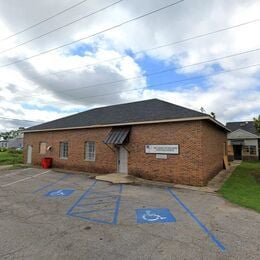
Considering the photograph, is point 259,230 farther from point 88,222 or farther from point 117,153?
point 117,153

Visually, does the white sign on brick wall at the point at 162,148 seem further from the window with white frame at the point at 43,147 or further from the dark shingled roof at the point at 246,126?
the dark shingled roof at the point at 246,126

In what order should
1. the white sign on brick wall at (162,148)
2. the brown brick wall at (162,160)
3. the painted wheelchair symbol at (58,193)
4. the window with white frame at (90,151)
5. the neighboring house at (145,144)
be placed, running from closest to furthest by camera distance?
the painted wheelchair symbol at (58,193) < the brown brick wall at (162,160) < the neighboring house at (145,144) < the white sign on brick wall at (162,148) < the window with white frame at (90,151)

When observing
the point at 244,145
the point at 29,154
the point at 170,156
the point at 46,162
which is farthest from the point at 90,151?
the point at 244,145

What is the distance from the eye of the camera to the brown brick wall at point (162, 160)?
11.3 metres

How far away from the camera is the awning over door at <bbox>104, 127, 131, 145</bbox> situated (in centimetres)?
1382

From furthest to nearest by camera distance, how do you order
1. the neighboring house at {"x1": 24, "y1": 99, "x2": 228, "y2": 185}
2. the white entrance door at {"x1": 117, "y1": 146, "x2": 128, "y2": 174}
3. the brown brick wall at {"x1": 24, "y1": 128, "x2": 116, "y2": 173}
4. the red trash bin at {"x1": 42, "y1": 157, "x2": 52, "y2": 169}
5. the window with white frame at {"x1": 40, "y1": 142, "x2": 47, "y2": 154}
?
the window with white frame at {"x1": 40, "y1": 142, "x2": 47, "y2": 154}, the red trash bin at {"x1": 42, "y1": 157, "x2": 52, "y2": 169}, the brown brick wall at {"x1": 24, "y1": 128, "x2": 116, "y2": 173}, the white entrance door at {"x1": 117, "y1": 146, "x2": 128, "y2": 174}, the neighboring house at {"x1": 24, "y1": 99, "x2": 228, "y2": 185}

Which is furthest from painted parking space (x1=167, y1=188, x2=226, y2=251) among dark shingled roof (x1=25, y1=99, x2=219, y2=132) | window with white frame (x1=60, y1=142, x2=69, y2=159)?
window with white frame (x1=60, y1=142, x2=69, y2=159)

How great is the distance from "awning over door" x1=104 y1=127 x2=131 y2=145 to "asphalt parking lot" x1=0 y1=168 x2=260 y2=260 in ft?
16.7

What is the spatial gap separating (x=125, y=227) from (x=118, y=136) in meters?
8.96

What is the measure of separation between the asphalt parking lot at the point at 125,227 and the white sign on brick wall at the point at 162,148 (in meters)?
3.24

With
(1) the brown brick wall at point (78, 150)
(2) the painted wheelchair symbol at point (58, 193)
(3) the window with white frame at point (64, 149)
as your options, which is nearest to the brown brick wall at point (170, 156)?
(1) the brown brick wall at point (78, 150)

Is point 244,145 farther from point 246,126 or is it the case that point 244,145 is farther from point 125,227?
point 125,227

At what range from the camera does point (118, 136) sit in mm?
14164

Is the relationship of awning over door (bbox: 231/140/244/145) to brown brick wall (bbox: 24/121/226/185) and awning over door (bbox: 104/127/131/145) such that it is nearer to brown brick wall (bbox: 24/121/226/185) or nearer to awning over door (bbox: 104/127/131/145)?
brown brick wall (bbox: 24/121/226/185)
